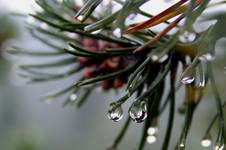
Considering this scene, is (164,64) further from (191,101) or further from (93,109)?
(93,109)

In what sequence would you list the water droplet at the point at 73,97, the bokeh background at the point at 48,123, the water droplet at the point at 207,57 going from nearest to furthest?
the water droplet at the point at 207,57
the water droplet at the point at 73,97
the bokeh background at the point at 48,123

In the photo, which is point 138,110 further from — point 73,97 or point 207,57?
point 73,97

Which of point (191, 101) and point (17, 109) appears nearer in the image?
point (191, 101)

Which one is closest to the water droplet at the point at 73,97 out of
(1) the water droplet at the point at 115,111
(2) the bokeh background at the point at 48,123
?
(1) the water droplet at the point at 115,111

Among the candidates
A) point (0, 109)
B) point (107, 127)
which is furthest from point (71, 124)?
point (0, 109)

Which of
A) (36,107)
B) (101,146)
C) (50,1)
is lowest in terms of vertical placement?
(101,146)

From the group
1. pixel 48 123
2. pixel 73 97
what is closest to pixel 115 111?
pixel 73 97

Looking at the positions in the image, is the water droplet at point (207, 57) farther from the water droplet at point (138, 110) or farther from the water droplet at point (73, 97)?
the water droplet at point (73, 97)

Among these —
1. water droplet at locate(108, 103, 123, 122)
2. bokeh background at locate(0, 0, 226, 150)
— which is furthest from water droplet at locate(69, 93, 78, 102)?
bokeh background at locate(0, 0, 226, 150)

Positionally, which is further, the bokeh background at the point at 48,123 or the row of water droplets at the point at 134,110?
the bokeh background at the point at 48,123

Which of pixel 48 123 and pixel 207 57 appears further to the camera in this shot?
pixel 48 123

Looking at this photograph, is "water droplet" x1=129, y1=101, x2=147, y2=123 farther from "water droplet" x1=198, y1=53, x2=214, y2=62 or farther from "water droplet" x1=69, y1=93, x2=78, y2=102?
"water droplet" x1=69, y1=93, x2=78, y2=102
